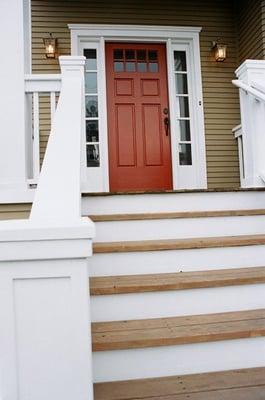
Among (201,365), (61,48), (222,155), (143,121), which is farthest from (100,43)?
(201,365)

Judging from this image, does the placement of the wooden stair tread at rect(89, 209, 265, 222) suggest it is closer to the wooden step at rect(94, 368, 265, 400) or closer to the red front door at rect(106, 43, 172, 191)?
the wooden step at rect(94, 368, 265, 400)

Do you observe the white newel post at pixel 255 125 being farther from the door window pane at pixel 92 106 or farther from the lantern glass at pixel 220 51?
the door window pane at pixel 92 106

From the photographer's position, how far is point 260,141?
9.27ft

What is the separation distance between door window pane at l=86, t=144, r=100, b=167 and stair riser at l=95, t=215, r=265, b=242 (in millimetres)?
2262

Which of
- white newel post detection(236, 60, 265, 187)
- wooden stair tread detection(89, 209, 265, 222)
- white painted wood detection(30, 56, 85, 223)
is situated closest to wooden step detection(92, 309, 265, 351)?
white painted wood detection(30, 56, 85, 223)

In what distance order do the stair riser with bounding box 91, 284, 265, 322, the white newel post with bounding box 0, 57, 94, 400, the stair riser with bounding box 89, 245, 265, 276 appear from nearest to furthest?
1. the white newel post with bounding box 0, 57, 94, 400
2. the stair riser with bounding box 91, 284, 265, 322
3. the stair riser with bounding box 89, 245, 265, 276

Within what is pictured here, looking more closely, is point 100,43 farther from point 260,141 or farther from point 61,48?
point 260,141

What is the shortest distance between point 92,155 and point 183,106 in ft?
4.29

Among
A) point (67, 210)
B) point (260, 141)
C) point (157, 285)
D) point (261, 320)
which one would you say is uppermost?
point (260, 141)

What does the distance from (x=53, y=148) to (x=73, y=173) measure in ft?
0.78

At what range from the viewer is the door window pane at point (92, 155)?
4.42 m

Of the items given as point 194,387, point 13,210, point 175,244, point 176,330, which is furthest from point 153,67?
point 194,387

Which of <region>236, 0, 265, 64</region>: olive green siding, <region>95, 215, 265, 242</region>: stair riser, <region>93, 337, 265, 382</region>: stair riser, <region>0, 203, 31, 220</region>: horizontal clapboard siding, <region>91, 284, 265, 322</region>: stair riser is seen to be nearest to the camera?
<region>93, 337, 265, 382</region>: stair riser

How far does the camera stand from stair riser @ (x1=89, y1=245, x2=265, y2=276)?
1987 millimetres
